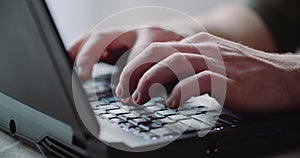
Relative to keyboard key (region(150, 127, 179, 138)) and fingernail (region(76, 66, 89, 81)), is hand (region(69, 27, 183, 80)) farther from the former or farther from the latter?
keyboard key (region(150, 127, 179, 138))

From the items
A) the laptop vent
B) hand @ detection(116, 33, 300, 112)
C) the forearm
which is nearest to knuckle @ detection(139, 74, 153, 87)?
hand @ detection(116, 33, 300, 112)

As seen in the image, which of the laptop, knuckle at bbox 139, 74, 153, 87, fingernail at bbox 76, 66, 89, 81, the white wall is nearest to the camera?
the laptop

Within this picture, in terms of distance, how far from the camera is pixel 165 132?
0.38 m

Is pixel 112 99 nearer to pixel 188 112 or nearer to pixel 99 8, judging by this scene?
pixel 188 112

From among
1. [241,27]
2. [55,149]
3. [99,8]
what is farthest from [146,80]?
[99,8]

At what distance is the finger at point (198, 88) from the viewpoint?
45 centimetres

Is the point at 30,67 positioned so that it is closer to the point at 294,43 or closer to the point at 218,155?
the point at 218,155

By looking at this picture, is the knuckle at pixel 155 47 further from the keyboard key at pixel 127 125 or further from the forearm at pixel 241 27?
the forearm at pixel 241 27

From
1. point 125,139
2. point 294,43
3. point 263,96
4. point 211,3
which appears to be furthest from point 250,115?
point 211,3

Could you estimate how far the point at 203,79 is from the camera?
1.51ft

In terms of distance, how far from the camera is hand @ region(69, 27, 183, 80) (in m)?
0.61

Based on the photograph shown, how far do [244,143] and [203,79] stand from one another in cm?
9

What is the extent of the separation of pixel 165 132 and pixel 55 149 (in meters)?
0.10

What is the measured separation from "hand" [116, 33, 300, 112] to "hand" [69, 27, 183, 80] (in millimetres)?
119
